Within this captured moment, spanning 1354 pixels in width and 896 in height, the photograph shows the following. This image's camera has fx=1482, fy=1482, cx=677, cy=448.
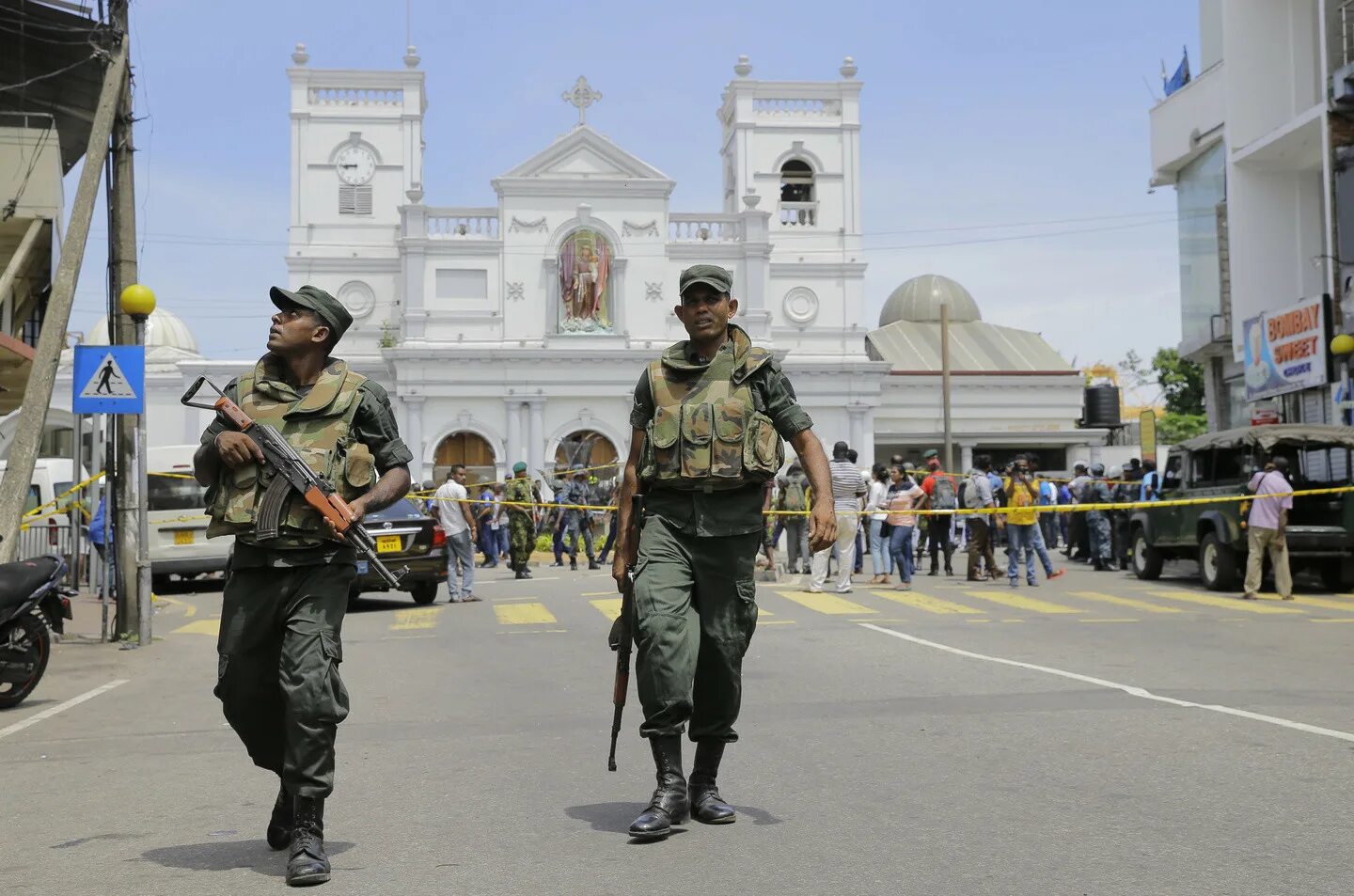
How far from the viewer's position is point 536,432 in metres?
52.8

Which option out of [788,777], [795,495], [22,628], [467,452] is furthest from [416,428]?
[788,777]

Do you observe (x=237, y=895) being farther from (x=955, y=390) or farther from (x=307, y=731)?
(x=955, y=390)

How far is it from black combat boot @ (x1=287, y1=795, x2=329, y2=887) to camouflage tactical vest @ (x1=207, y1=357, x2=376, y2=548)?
2.85 ft

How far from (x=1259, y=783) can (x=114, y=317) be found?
11.9 m

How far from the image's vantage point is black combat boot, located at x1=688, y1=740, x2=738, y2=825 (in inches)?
214

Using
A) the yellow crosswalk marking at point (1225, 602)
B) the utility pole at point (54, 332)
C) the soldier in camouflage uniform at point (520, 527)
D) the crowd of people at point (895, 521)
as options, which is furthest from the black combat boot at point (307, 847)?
the soldier in camouflage uniform at point (520, 527)

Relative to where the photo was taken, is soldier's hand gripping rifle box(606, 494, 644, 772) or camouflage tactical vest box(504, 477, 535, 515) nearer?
soldier's hand gripping rifle box(606, 494, 644, 772)

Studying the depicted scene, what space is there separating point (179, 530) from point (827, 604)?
994 centimetres

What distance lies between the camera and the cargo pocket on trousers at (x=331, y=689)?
16.1 feet

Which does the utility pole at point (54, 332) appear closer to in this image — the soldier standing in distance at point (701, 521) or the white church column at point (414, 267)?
the soldier standing in distance at point (701, 521)

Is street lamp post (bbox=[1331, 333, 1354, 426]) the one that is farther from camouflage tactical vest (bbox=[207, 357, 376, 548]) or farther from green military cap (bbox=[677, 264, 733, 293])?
camouflage tactical vest (bbox=[207, 357, 376, 548])

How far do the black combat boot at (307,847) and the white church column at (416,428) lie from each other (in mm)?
46965

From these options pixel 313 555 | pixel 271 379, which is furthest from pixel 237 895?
pixel 271 379

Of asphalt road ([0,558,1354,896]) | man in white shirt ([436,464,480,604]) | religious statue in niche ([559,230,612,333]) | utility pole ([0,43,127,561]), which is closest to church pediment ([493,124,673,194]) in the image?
religious statue in niche ([559,230,612,333])
